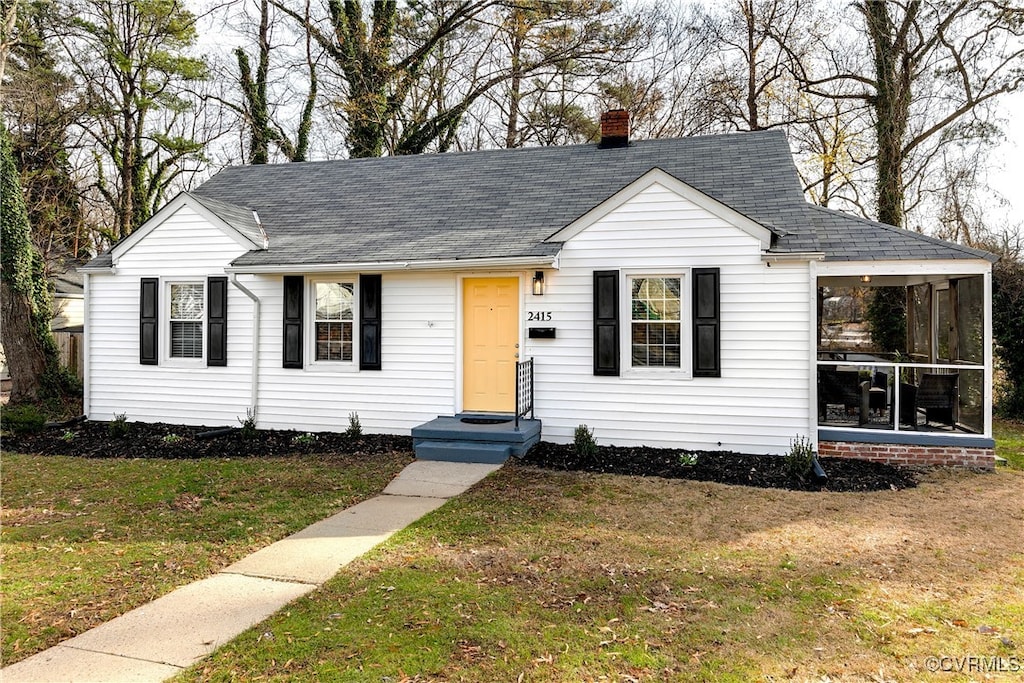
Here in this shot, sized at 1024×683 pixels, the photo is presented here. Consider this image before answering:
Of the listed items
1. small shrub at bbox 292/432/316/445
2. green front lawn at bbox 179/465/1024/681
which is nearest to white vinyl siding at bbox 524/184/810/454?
green front lawn at bbox 179/465/1024/681

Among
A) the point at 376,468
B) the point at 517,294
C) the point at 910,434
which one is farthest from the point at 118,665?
the point at 910,434

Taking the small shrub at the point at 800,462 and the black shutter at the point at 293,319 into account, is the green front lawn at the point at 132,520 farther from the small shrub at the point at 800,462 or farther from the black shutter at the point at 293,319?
the small shrub at the point at 800,462

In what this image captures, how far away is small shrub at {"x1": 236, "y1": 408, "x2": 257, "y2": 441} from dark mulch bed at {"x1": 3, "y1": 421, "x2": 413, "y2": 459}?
2.1 inches

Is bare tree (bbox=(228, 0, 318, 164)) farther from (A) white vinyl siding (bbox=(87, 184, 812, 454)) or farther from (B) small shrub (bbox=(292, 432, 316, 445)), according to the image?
(B) small shrub (bbox=(292, 432, 316, 445))

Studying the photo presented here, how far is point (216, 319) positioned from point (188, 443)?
208 cm

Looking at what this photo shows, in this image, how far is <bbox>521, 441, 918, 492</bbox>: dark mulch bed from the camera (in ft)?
23.0

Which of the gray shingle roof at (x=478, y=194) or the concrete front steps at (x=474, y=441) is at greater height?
the gray shingle roof at (x=478, y=194)

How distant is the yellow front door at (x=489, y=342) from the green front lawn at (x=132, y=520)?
150 cm

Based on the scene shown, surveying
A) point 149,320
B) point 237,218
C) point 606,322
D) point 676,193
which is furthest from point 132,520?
point 676,193

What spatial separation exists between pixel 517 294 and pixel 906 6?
47.6 ft

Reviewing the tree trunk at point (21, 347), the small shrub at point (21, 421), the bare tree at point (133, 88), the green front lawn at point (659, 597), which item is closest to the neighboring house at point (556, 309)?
the small shrub at point (21, 421)

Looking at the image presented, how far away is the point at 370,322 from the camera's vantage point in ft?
30.9

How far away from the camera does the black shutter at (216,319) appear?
994 cm

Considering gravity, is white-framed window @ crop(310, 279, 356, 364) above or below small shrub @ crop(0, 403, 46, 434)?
above
